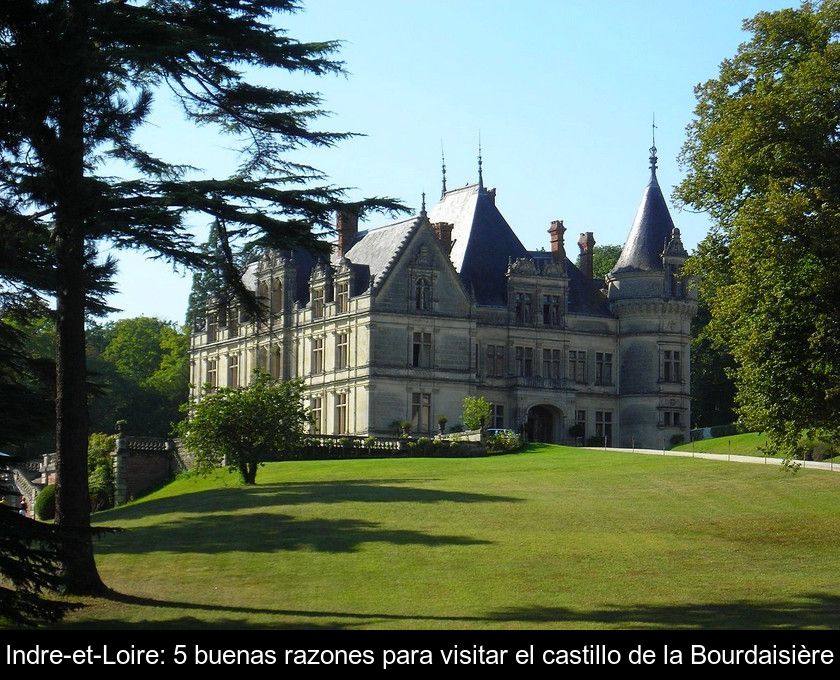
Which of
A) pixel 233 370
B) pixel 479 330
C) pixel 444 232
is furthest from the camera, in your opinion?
pixel 233 370

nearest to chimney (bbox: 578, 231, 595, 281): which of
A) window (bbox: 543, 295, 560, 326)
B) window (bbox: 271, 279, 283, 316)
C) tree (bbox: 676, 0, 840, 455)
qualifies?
window (bbox: 543, 295, 560, 326)

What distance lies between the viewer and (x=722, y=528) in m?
29.9

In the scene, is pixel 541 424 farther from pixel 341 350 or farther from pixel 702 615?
pixel 702 615

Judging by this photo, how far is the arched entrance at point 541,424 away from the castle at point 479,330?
2.9 inches

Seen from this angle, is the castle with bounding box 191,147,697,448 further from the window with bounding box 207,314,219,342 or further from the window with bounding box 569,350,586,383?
the window with bounding box 207,314,219,342

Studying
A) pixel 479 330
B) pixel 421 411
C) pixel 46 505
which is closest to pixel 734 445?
pixel 421 411

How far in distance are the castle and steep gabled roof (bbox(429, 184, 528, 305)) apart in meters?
0.07

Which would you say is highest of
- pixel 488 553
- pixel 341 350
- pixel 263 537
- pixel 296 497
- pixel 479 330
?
pixel 479 330

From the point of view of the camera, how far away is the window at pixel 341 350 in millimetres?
61750

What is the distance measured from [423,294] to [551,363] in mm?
8115

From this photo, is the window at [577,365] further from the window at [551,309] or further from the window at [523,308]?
the window at [523,308]

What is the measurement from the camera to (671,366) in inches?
2645

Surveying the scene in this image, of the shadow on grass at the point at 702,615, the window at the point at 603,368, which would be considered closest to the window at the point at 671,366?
the window at the point at 603,368

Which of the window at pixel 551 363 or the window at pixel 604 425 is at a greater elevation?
the window at pixel 551 363
